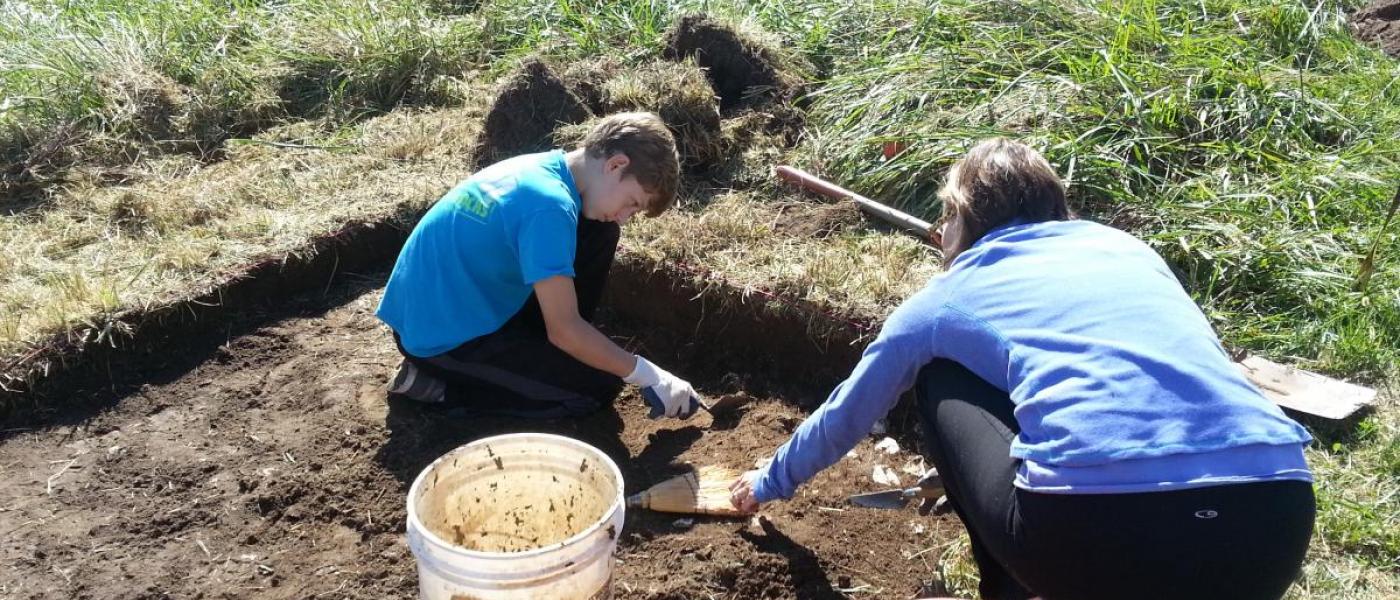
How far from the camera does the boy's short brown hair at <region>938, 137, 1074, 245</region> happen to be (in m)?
2.22

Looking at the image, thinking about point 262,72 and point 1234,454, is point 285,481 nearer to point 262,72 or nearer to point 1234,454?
point 1234,454

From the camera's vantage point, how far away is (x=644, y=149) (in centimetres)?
281

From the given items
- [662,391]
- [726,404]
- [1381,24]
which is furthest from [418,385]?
[1381,24]

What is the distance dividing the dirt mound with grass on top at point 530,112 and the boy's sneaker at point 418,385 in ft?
5.26

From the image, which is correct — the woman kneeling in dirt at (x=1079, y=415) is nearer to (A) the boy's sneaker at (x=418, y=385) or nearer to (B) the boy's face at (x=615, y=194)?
(B) the boy's face at (x=615, y=194)

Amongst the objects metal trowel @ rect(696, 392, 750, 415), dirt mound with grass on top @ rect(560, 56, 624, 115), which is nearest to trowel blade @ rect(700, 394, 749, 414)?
metal trowel @ rect(696, 392, 750, 415)

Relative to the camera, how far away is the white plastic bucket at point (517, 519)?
1.98 m

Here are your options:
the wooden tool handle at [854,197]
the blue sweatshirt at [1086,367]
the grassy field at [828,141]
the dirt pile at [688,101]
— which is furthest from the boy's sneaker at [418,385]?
the wooden tool handle at [854,197]

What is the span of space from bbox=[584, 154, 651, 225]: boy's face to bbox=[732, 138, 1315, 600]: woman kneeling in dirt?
0.92m

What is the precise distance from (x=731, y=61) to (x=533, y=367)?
89.5 inches

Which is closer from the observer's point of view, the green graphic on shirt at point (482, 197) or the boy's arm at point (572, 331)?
the boy's arm at point (572, 331)

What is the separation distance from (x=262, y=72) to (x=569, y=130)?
214 centimetres

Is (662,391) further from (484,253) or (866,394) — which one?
(866,394)

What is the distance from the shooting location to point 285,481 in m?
3.14
